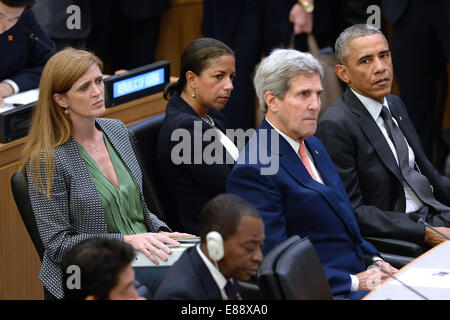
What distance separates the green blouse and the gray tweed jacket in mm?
55

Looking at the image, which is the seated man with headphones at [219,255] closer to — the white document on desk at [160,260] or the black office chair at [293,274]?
the black office chair at [293,274]

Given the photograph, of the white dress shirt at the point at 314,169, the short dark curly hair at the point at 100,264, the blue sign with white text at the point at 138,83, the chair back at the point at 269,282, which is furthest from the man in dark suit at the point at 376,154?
the short dark curly hair at the point at 100,264

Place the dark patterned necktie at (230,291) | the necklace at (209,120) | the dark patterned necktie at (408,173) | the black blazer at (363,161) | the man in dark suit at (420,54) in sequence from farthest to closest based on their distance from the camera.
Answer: the man in dark suit at (420,54), the necklace at (209,120), the dark patterned necktie at (408,173), the black blazer at (363,161), the dark patterned necktie at (230,291)

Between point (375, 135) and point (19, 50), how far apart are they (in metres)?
1.74

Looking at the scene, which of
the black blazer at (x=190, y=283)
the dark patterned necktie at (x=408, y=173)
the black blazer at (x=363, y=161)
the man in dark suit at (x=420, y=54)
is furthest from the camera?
the man in dark suit at (x=420, y=54)

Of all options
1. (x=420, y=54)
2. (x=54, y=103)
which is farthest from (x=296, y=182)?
(x=420, y=54)

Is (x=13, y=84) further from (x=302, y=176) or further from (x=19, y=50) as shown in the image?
(x=302, y=176)

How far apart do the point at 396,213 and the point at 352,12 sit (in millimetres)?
2368

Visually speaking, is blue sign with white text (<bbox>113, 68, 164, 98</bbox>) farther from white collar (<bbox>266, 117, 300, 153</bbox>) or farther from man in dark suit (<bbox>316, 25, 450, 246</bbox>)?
white collar (<bbox>266, 117, 300, 153</bbox>)

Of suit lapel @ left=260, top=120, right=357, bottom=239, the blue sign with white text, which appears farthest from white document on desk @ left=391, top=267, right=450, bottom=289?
the blue sign with white text

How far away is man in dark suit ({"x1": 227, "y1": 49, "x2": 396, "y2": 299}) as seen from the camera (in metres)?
2.80

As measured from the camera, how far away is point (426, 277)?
264 cm

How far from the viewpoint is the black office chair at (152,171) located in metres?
3.23
